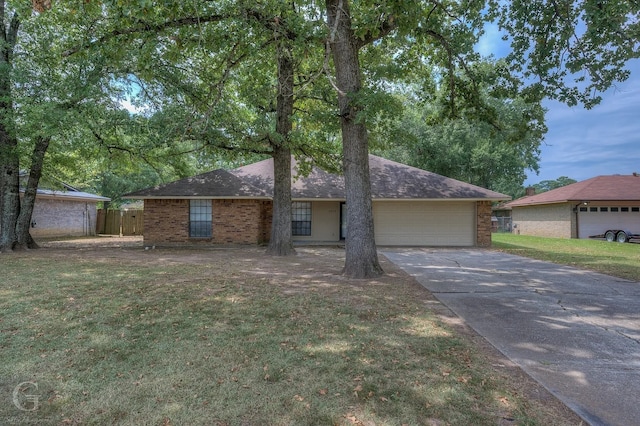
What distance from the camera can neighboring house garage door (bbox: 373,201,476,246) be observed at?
16219 mm

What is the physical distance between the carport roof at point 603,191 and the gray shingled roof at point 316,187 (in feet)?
27.9

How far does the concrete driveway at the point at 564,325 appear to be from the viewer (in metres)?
2.91

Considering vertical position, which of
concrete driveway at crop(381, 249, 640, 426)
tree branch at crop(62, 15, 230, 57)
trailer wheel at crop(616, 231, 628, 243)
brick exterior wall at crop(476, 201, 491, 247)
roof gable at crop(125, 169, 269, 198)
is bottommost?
concrete driveway at crop(381, 249, 640, 426)

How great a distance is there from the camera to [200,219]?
1527cm

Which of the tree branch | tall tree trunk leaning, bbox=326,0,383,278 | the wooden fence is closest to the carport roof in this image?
tall tree trunk leaning, bbox=326,0,383,278

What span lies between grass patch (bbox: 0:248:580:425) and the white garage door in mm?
19826

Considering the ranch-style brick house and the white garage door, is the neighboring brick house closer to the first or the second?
the white garage door

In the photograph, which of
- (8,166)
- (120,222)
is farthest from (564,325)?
(120,222)

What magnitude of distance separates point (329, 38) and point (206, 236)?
412 inches

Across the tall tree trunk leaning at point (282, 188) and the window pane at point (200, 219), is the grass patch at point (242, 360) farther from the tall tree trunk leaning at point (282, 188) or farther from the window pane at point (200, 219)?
the window pane at point (200, 219)

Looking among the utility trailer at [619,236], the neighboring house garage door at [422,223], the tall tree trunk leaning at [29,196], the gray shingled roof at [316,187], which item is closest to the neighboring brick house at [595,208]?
the utility trailer at [619,236]

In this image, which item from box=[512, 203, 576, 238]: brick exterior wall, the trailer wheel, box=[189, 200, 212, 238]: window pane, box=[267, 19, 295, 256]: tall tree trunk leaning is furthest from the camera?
box=[512, 203, 576, 238]: brick exterior wall

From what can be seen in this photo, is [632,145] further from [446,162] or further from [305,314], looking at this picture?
[305,314]

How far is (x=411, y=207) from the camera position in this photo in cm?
1641
